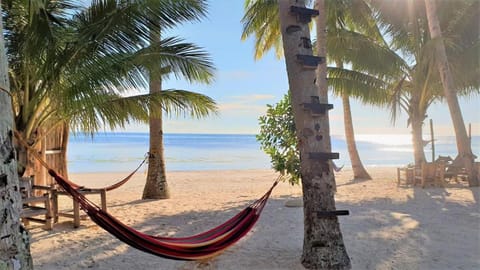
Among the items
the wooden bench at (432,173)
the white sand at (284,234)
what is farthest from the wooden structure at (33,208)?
the wooden bench at (432,173)

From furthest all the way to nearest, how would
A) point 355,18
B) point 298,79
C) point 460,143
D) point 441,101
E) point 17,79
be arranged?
point 441,101, point 355,18, point 460,143, point 17,79, point 298,79

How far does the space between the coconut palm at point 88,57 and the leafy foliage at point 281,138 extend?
39.7 inches

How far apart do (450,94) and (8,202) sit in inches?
270

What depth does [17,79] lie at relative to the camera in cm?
388

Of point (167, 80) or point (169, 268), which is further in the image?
point (167, 80)

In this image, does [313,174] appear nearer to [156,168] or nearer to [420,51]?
[156,168]

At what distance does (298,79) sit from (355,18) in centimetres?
542

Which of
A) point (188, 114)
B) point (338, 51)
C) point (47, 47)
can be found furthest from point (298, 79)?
point (338, 51)

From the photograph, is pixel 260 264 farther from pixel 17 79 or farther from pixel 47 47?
pixel 17 79

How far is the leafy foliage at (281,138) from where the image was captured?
4.52m

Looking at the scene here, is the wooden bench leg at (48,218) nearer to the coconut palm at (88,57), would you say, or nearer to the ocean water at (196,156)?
the coconut palm at (88,57)

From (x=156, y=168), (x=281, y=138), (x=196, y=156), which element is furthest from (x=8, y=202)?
(x=196, y=156)

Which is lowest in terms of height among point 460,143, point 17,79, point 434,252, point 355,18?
point 434,252

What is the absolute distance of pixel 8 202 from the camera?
1.40m
